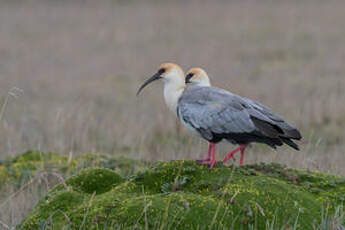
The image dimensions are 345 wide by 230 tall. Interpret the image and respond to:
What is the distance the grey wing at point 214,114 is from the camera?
5859 mm

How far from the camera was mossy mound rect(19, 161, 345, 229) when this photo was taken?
472 centimetres

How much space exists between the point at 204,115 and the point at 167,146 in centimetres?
475

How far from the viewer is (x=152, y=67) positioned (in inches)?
784

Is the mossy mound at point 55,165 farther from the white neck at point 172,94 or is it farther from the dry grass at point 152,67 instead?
the white neck at point 172,94

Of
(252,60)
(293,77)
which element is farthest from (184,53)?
(293,77)

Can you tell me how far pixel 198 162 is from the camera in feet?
18.1

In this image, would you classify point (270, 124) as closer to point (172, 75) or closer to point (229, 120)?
point (229, 120)

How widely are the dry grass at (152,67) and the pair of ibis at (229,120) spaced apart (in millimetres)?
1409

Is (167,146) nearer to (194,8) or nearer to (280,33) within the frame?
(280,33)

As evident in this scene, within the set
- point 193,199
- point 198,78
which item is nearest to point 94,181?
point 193,199

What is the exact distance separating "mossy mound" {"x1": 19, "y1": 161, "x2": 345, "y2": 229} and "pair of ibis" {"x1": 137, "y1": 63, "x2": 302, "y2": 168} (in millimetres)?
299

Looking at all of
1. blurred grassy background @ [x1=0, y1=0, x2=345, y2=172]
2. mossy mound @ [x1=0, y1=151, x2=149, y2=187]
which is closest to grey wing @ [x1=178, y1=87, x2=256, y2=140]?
blurred grassy background @ [x1=0, y1=0, x2=345, y2=172]

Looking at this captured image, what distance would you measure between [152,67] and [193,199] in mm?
15266

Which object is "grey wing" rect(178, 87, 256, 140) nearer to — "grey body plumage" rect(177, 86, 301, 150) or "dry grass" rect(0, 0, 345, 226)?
"grey body plumage" rect(177, 86, 301, 150)
